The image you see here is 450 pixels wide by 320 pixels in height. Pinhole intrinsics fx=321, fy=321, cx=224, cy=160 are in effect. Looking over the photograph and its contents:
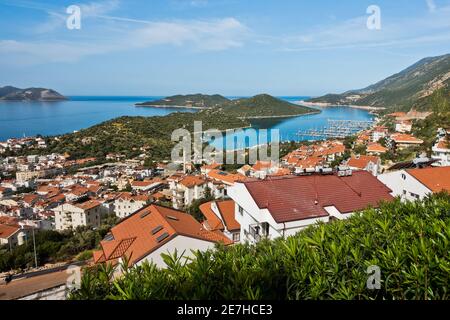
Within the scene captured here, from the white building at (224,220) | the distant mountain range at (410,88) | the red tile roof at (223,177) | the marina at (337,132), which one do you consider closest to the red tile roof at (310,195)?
the white building at (224,220)

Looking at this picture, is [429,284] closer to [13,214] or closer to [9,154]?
[13,214]

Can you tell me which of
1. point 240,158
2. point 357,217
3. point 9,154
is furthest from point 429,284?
point 9,154

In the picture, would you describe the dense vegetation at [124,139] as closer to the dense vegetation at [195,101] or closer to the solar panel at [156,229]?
the solar panel at [156,229]

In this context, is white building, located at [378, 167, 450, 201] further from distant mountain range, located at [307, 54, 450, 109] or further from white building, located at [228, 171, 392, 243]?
distant mountain range, located at [307, 54, 450, 109]

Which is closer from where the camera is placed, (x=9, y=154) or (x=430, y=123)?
(x=430, y=123)

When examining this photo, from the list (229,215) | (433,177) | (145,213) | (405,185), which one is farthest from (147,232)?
(433,177)

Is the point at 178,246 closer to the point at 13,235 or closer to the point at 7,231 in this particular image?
the point at 13,235

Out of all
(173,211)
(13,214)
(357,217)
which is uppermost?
(357,217)
